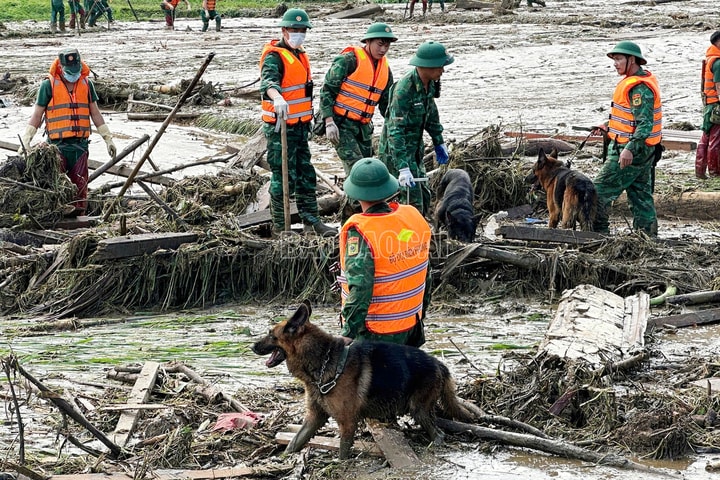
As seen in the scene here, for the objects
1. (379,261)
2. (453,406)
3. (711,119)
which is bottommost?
(453,406)

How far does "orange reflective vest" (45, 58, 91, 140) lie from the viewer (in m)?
11.6

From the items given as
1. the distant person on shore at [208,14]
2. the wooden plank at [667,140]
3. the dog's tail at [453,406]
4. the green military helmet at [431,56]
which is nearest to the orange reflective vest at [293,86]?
the green military helmet at [431,56]

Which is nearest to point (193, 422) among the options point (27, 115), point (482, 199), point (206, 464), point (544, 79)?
point (206, 464)

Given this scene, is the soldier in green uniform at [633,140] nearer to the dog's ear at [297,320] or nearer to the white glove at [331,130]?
the white glove at [331,130]

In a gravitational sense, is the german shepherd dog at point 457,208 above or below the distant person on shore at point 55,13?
below

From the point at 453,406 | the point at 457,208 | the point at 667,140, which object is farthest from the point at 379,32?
the point at 667,140

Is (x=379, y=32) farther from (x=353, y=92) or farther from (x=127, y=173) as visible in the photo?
(x=127, y=173)

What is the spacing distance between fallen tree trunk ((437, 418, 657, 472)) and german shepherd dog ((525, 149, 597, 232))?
480 cm

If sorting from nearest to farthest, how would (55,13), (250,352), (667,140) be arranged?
1. (250,352)
2. (667,140)
3. (55,13)

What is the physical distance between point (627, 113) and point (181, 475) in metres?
6.38

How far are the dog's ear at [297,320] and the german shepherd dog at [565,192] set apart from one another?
211 inches

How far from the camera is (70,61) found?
11516 millimetres

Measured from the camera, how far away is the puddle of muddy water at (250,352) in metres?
5.91

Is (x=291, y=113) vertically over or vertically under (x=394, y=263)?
over
